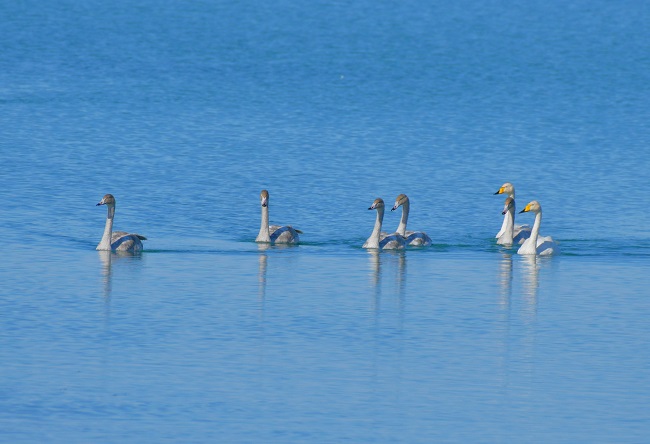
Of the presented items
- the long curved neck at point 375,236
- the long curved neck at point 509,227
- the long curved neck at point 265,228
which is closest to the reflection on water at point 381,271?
the long curved neck at point 375,236

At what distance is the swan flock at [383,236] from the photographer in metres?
30.4

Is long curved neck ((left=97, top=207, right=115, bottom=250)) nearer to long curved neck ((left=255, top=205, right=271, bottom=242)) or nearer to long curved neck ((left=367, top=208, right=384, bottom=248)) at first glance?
long curved neck ((left=255, top=205, right=271, bottom=242))

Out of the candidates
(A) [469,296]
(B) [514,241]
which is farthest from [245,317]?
(B) [514,241]

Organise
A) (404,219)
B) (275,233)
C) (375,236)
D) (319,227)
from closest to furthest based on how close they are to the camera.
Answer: (375,236) < (275,233) < (404,219) < (319,227)

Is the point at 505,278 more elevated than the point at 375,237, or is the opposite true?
the point at 375,237

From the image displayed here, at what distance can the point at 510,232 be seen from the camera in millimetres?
32969

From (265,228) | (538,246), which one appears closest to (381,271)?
(538,246)

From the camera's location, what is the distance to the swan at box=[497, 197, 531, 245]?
108 feet

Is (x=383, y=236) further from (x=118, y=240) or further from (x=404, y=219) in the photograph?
Answer: (x=118, y=240)

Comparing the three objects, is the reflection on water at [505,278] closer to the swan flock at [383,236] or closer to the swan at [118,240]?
the swan flock at [383,236]

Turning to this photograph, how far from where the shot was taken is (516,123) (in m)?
57.1

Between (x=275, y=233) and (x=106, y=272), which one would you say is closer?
(x=106, y=272)

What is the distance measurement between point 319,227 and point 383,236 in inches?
128

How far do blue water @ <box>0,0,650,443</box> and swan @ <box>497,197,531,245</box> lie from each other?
56 cm
